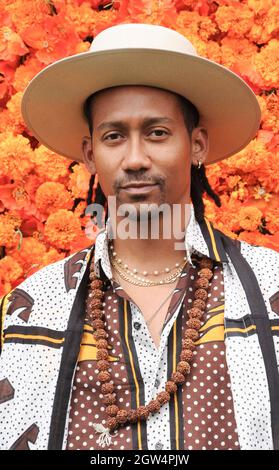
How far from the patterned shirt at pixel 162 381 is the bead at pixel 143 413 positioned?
0.02 meters

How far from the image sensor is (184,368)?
2.41 m

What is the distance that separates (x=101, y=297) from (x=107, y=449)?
1.53 ft

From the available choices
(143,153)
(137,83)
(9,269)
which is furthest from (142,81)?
(9,269)

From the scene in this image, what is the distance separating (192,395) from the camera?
7.88 feet

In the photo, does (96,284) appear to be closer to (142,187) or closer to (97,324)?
(97,324)

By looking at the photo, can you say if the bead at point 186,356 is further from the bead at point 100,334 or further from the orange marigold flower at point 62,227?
the orange marigold flower at point 62,227

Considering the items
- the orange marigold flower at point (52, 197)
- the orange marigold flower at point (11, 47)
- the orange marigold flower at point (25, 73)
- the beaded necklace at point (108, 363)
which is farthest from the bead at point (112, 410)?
the orange marigold flower at point (11, 47)

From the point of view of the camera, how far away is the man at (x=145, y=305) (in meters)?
2.38

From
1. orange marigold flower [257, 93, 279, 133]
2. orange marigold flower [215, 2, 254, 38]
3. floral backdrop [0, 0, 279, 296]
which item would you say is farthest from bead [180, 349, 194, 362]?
orange marigold flower [215, 2, 254, 38]

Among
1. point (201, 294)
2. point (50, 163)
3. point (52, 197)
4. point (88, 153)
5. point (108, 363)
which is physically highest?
point (50, 163)

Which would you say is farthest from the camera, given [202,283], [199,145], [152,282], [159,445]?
[199,145]

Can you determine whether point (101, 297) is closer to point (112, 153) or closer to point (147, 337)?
point (147, 337)

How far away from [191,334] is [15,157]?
1.43m

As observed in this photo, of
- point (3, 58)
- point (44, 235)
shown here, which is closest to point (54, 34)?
point (3, 58)
